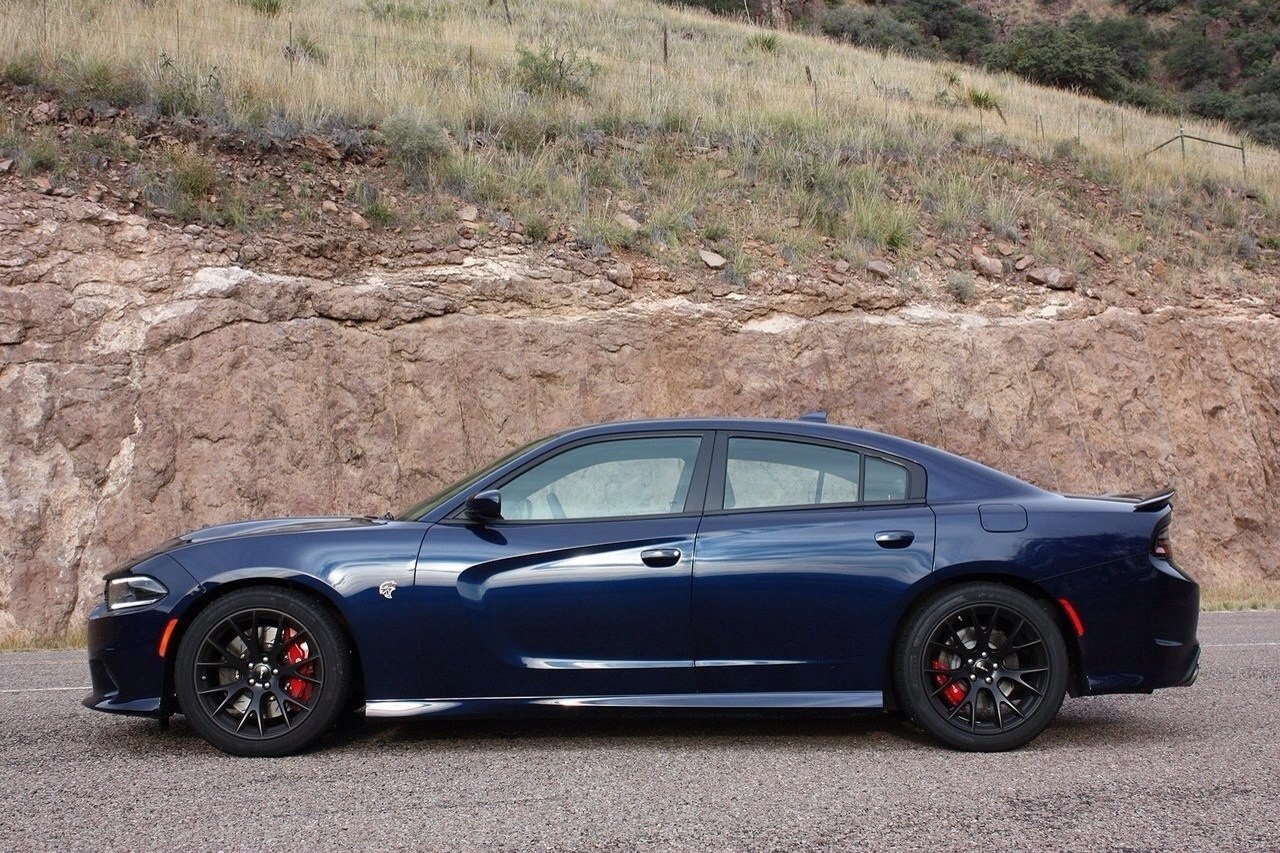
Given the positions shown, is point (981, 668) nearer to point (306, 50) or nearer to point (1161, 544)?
point (1161, 544)

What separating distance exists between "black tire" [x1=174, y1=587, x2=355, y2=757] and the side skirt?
240 millimetres

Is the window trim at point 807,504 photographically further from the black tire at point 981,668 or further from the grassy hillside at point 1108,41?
the grassy hillside at point 1108,41

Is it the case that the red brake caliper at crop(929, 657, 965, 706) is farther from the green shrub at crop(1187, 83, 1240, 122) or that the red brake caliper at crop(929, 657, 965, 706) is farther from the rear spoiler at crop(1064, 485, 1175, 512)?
the green shrub at crop(1187, 83, 1240, 122)

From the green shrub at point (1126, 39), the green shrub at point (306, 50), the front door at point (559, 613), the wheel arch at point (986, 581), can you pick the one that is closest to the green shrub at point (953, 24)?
the green shrub at point (1126, 39)

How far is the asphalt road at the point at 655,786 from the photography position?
14.2 ft

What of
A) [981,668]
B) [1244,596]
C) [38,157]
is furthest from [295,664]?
[1244,596]

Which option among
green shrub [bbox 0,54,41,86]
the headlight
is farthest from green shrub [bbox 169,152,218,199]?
the headlight

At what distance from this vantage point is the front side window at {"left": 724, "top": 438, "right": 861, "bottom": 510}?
5.85 m

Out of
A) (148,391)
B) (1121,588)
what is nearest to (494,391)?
(148,391)

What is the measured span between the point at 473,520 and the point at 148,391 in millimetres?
8277

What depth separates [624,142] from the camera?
18.3 metres

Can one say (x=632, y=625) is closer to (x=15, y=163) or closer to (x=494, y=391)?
(x=494, y=391)

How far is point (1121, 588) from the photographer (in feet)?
18.6

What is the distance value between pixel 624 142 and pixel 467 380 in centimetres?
616
